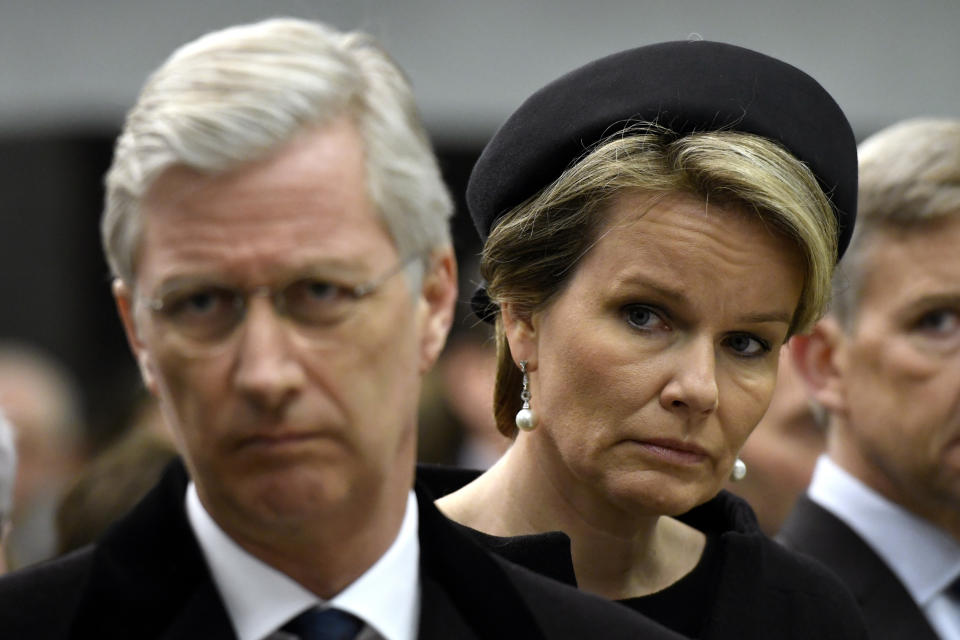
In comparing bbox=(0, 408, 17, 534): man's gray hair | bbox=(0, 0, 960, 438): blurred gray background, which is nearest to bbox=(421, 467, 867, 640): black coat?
bbox=(0, 408, 17, 534): man's gray hair

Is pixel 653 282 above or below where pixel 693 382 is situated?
above

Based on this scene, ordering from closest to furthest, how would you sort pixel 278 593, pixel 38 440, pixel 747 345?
pixel 278 593 → pixel 747 345 → pixel 38 440

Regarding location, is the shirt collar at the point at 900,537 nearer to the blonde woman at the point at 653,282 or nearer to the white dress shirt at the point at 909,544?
the white dress shirt at the point at 909,544

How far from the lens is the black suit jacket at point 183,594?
250 centimetres

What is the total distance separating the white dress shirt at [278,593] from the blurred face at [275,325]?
47mm

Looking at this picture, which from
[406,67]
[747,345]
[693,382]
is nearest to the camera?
[693,382]

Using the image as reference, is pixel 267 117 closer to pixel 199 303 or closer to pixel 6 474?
pixel 199 303

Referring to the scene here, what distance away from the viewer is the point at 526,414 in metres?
3.42

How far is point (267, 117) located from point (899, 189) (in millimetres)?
2504

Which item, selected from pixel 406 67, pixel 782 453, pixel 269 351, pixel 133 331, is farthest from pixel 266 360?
pixel 406 67

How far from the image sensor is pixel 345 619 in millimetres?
2557

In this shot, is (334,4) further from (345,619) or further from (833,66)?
(345,619)

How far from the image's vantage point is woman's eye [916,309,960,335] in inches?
177

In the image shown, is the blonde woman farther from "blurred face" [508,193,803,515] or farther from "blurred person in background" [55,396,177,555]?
"blurred person in background" [55,396,177,555]
